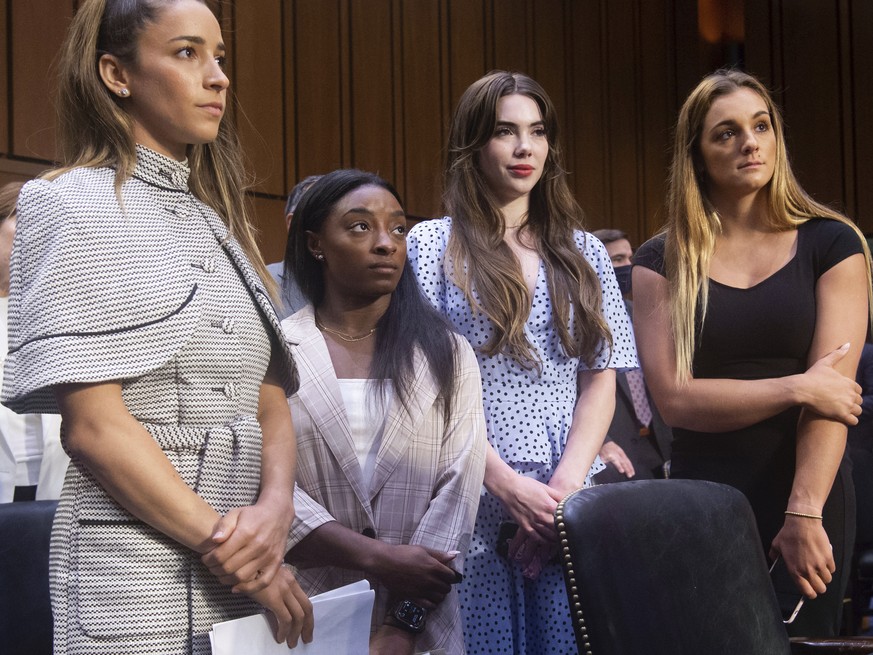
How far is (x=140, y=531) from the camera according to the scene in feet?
3.83

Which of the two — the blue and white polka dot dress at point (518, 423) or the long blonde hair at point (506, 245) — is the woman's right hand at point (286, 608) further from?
the long blonde hair at point (506, 245)

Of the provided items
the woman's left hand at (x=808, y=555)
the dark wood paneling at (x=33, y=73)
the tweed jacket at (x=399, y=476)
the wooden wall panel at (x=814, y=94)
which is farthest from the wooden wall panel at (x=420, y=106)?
the woman's left hand at (x=808, y=555)

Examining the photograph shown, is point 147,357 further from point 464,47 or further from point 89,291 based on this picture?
point 464,47

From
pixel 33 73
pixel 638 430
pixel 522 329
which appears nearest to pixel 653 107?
pixel 638 430

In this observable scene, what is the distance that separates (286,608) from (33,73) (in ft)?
12.2

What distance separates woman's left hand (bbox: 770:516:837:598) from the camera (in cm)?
185

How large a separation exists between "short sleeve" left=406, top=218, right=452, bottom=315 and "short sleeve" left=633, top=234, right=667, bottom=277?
425 millimetres

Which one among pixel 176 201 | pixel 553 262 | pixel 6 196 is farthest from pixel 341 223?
pixel 6 196

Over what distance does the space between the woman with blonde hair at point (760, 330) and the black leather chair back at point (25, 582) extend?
122 cm

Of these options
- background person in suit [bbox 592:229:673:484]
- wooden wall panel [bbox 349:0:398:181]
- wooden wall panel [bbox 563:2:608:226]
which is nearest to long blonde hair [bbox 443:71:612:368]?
background person in suit [bbox 592:229:673:484]

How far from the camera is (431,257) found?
2.18 meters

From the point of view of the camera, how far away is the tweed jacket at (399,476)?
1.78m

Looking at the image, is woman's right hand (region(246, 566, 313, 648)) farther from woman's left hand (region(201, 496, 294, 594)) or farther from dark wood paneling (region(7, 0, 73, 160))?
dark wood paneling (region(7, 0, 73, 160))

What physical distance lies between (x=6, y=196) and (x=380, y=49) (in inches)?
143
